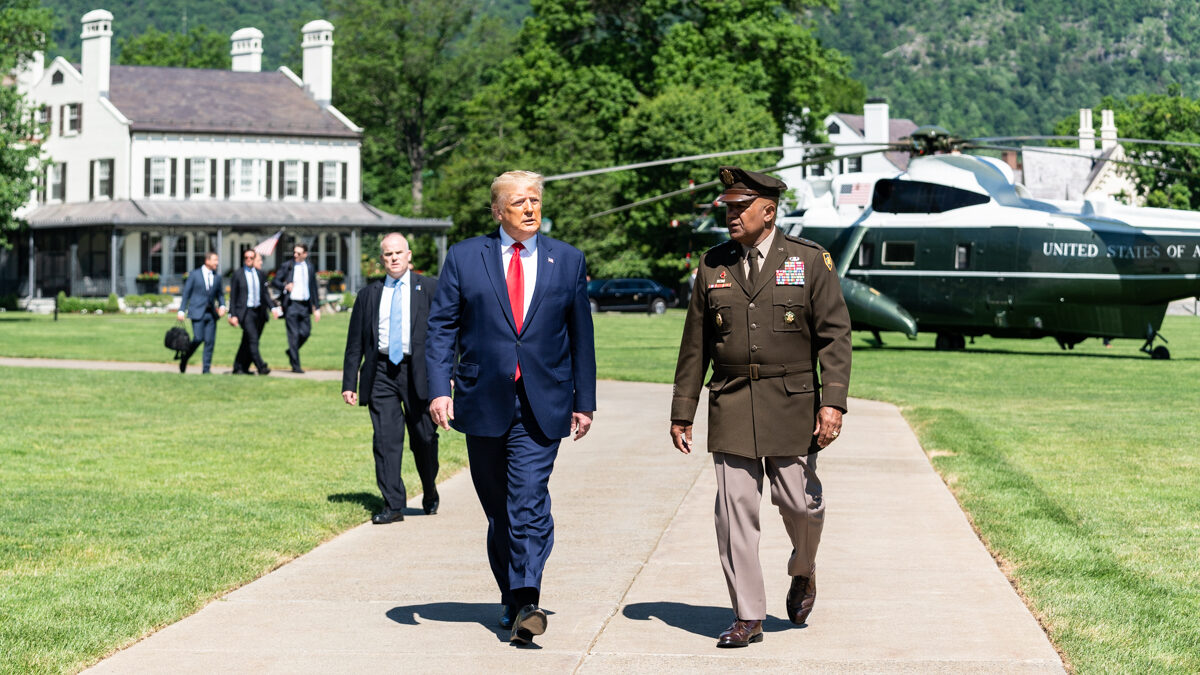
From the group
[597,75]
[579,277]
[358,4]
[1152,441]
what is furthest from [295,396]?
[358,4]

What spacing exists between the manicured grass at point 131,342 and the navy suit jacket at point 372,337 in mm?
15771

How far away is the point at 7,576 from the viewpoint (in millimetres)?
8141

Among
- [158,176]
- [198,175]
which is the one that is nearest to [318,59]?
[198,175]

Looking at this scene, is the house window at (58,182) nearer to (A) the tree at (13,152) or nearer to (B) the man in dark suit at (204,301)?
(A) the tree at (13,152)

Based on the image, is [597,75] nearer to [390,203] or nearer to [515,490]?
[390,203]

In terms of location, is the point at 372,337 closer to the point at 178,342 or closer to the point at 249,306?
the point at 249,306

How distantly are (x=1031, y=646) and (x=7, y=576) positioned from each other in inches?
199

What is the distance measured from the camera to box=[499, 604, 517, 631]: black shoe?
6.99 m

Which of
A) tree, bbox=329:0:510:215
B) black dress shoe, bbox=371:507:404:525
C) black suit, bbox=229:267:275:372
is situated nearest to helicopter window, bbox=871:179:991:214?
black suit, bbox=229:267:275:372

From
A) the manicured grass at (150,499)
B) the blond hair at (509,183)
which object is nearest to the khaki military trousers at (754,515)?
the blond hair at (509,183)

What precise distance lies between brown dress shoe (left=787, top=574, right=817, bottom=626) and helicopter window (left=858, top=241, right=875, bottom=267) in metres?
25.2

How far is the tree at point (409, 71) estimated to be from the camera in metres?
86.9

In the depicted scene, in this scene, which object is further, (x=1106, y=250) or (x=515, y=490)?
(x=1106, y=250)

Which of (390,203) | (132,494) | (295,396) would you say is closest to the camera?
(132,494)
